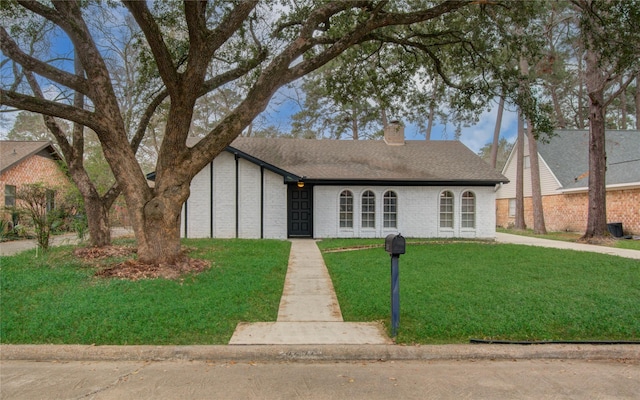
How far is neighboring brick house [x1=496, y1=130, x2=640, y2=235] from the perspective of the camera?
18406 millimetres

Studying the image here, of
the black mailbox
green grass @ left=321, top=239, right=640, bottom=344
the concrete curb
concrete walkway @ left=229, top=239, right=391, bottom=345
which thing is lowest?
the concrete curb

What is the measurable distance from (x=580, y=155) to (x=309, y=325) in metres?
24.9

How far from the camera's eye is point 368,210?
1645 centimetres

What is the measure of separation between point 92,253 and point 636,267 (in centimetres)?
1330

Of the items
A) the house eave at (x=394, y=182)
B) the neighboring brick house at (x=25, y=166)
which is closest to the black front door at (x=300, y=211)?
A: the house eave at (x=394, y=182)

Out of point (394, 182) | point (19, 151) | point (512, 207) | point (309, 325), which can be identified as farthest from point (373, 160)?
point (19, 151)

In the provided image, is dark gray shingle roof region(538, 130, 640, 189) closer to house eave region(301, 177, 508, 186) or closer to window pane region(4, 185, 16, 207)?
house eave region(301, 177, 508, 186)

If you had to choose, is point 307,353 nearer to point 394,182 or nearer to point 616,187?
point 394,182

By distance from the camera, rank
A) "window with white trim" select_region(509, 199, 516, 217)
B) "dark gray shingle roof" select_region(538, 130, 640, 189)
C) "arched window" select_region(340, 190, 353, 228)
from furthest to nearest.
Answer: "window with white trim" select_region(509, 199, 516, 217) → "dark gray shingle roof" select_region(538, 130, 640, 189) → "arched window" select_region(340, 190, 353, 228)

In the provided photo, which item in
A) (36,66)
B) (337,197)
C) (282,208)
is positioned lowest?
(282,208)

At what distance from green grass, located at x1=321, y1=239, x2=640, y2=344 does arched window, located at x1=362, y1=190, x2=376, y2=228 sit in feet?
19.4

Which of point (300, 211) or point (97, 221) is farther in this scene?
point (300, 211)

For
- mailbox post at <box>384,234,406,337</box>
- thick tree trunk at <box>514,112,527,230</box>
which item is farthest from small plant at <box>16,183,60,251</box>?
thick tree trunk at <box>514,112,527,230</box>

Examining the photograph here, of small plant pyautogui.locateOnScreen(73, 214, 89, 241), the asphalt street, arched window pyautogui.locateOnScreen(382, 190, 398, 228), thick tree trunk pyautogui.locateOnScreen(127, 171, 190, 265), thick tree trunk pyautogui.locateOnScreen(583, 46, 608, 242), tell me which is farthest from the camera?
arched window pyautogui.locateOnScreen(382, 190, 398, 228)
